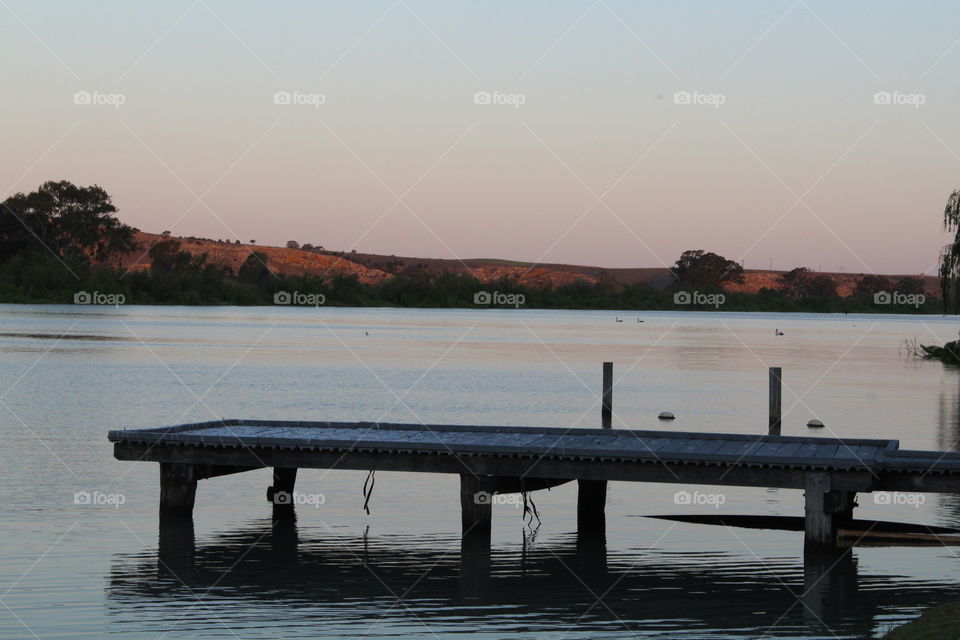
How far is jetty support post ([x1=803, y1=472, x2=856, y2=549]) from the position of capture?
20.1 meters

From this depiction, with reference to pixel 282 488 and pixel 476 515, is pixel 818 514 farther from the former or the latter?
pixel 282 488

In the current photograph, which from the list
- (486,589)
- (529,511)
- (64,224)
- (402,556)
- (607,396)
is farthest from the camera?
(64,224)

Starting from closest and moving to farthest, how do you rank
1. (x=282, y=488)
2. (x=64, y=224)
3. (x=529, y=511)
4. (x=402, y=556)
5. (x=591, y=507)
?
(x=402, y=556), (x=591, y=507), (x=529, y=511), (x=282, y=488), (x=64, y=224)

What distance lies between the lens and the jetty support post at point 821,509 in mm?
20141

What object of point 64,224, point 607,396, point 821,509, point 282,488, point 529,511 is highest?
point 64,224

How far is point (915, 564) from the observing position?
20.6 meters

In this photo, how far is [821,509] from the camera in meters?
20.3

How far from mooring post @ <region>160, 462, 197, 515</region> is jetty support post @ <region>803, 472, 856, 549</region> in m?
10.0

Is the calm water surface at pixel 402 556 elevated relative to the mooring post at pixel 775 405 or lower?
lower

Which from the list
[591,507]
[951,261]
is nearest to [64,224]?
[951,261]

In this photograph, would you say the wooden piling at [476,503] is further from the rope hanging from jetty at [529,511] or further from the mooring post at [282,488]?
the mooring post at [282,488]

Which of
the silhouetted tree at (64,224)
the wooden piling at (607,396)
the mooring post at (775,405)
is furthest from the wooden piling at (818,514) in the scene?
the silhouetted tree at (64,224)

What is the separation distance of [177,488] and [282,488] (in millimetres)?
2468

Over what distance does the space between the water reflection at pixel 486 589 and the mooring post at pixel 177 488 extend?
0.61 m
